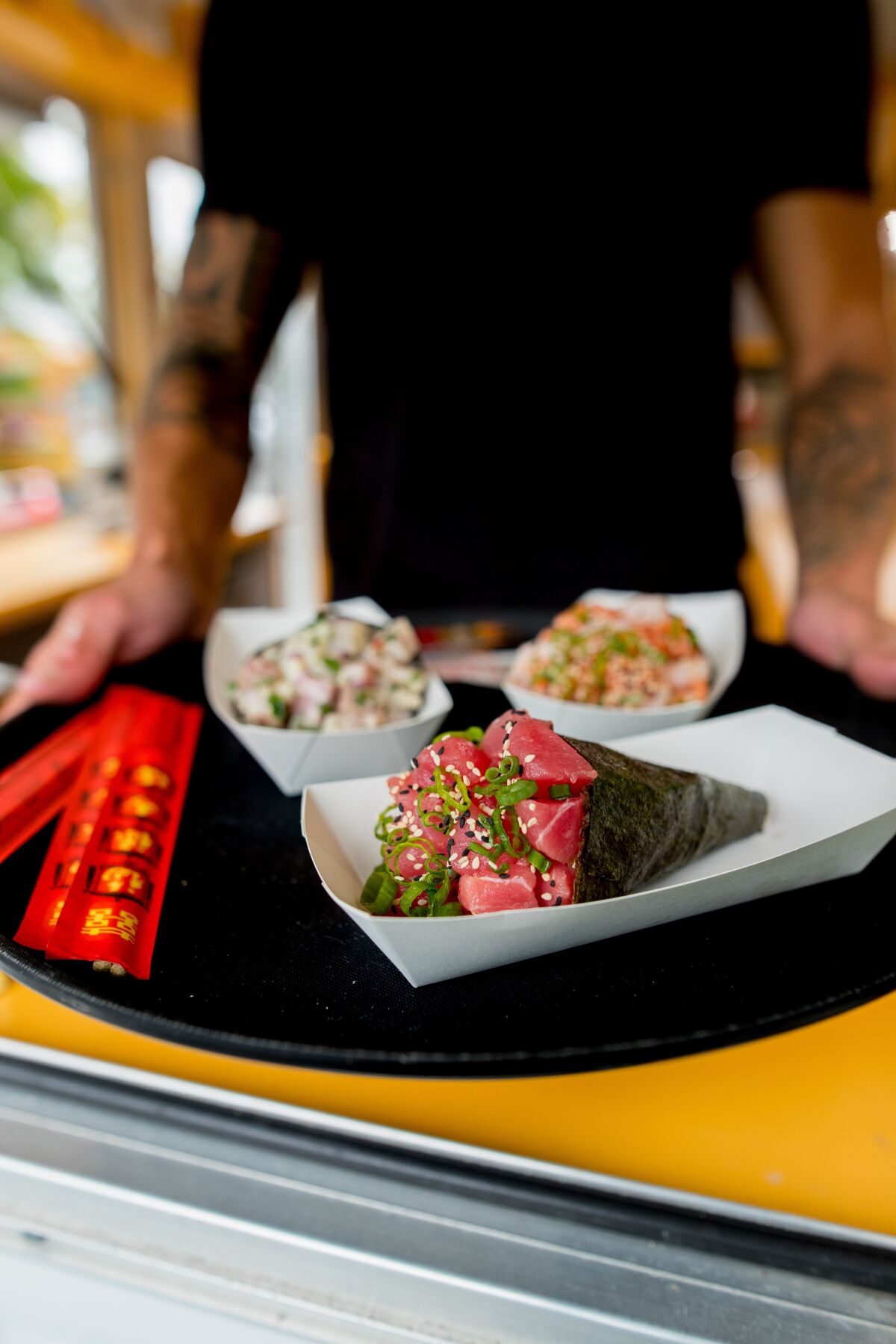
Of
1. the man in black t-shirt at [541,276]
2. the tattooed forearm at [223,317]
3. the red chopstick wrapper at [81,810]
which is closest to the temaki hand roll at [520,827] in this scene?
the red chopstick wrapper at [81,810]

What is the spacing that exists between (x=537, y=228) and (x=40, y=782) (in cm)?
A: 150

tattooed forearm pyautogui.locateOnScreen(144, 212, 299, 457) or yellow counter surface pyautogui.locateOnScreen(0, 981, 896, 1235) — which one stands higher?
tattooed forearm pyautogui.locateOnScreen(144, 212, 299, 457)

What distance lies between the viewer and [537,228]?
1.88 metres

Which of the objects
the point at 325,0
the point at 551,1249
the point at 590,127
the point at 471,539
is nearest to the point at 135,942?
the point at 551,1249

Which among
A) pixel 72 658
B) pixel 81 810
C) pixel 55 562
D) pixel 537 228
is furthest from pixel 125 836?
pixel 55 562

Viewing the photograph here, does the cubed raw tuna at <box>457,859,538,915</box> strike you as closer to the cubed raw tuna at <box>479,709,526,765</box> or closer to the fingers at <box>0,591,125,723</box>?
the cubed raw tuna at <box>479,709,526,765</box>

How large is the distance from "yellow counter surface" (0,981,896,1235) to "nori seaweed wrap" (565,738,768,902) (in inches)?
6.7

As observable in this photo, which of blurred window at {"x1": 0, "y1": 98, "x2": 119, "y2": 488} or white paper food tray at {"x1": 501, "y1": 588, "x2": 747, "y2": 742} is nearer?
white paper food tray at {"x1": 501, "y1": 588, "x2": 747, "y2": 742}

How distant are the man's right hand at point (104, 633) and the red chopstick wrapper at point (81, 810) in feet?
0.19

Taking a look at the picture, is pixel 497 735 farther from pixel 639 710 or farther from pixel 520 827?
pixel 639 710

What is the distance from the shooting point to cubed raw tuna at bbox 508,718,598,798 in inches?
31.9

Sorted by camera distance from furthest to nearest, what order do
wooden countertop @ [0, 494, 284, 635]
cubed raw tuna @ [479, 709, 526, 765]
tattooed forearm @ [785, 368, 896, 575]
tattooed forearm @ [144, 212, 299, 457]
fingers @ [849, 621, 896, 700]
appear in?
wooden countertop @ [0, 494, 284, 635]
tattooed forearm @ [144, 212, 299, 457]
tattooed forearm @ [785, 368, 896, 575]
fingers @ [849, 621, 896, 700]
cubed raw tuna @ [479, 709, 526, 765]

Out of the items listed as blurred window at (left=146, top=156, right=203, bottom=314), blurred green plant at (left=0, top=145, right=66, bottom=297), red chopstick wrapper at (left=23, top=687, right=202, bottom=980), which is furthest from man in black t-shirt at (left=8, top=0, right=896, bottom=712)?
blurred window at (left=146, top=156, right=203, bottom=314)

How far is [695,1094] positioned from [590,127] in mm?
1831
